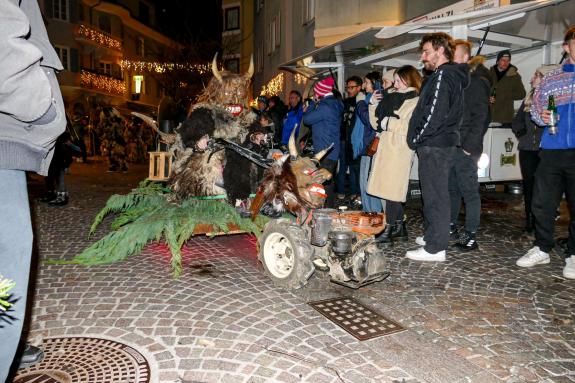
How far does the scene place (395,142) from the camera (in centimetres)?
540

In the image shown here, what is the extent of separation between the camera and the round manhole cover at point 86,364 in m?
2.56

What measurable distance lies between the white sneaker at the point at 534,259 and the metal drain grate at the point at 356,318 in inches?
88.8

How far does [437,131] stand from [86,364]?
4.01 metres

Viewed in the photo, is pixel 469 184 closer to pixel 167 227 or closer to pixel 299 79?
pixel 167 227

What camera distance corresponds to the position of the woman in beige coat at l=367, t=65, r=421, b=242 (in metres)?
5.38

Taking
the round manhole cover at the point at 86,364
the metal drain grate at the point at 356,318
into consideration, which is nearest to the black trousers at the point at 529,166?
the metal drain grate at the point at 356,318

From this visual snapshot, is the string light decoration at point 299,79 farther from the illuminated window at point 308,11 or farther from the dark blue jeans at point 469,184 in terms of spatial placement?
the dark blue jeans at point 469,184

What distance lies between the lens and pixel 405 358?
2838 millimetres

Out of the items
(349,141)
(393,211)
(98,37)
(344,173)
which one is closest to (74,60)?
(98,37)

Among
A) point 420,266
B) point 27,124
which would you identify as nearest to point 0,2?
point 27,124

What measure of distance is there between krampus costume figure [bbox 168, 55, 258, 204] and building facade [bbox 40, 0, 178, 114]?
23751 mm

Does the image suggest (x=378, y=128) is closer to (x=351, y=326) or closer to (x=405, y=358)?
(x=351, y=326)

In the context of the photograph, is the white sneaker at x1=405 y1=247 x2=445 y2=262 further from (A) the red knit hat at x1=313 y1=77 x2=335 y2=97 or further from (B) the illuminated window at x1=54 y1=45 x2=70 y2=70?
(B) the illuminated window at x1=54 y1=45 x2=70 y2=70

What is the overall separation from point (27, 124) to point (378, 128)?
4.62m
